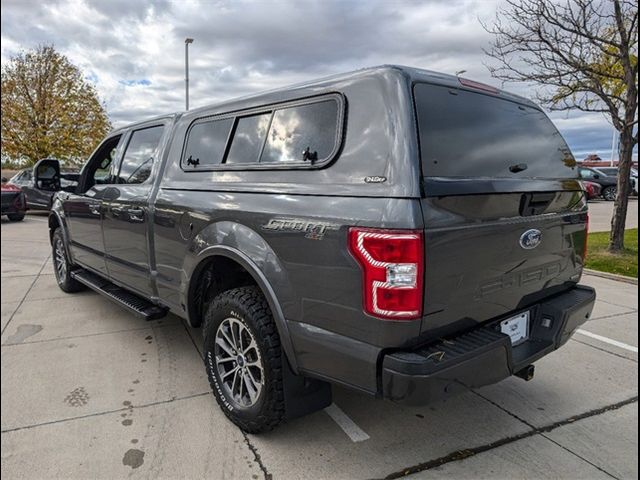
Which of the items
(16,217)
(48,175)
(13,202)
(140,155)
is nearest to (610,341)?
(140,155)

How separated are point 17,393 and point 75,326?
1356 millimetres

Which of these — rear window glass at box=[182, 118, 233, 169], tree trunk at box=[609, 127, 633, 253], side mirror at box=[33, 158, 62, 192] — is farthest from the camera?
tree trunk at box=[609, 127, 633, 253]

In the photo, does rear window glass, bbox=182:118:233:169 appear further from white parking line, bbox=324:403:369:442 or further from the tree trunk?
the tree trunk

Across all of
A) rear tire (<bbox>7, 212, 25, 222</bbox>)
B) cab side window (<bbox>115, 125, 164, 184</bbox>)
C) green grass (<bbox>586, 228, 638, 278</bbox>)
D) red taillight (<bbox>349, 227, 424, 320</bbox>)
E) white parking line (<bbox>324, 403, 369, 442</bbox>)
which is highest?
cab side window (<bbox>115, 125, 164, 184</bbox>)

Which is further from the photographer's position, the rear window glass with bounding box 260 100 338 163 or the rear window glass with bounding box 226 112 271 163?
the rear window glass with bounding box 226 112 271 163

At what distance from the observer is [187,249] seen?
3064 millimetres

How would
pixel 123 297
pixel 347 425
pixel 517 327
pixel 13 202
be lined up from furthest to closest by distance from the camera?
pixel 13 202 < pixel 123 297 < pixel 347 425 < pixel 517 327

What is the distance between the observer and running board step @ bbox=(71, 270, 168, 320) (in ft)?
11.7

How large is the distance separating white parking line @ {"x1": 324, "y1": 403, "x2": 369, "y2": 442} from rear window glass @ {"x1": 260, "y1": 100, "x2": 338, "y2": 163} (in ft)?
5.27

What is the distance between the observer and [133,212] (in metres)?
3.69

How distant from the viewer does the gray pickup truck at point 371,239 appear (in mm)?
1969

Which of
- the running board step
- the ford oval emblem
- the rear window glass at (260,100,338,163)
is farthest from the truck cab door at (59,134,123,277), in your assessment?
the ford oval emblem

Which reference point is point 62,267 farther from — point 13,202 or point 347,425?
point 13,202

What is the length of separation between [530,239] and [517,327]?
0.49m
